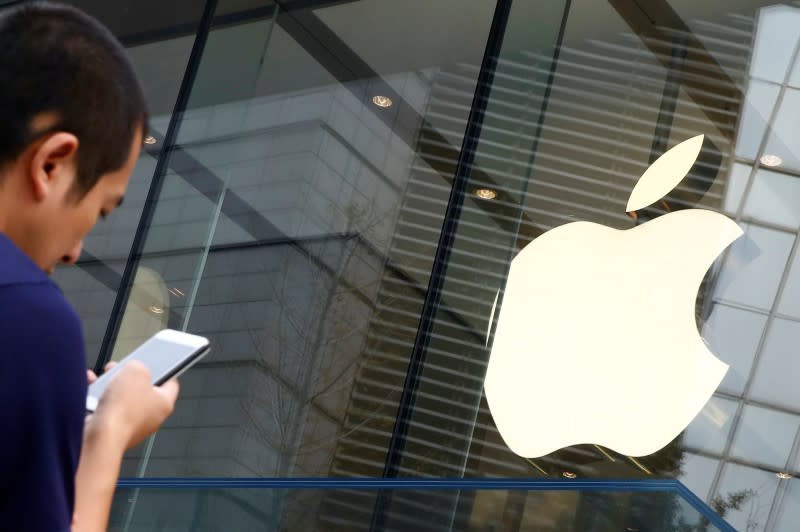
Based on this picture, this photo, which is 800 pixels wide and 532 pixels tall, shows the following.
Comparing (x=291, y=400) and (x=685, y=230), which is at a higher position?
(x=685, y=230)

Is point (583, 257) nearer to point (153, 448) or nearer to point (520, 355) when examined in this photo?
point (520, 355)

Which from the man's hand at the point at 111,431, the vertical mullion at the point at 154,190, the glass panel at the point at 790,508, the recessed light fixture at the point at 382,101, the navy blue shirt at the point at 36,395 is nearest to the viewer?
the navy blue shirt at the point at 36,395

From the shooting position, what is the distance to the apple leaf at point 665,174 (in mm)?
6422

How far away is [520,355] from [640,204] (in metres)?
1.00

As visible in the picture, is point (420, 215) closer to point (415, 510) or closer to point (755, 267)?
point (755, 267)

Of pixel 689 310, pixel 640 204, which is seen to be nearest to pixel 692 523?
pixel 689 310


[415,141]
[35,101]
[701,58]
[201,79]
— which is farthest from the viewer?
[201,79]

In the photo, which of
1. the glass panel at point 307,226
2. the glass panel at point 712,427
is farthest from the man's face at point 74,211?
the glass panel at point 307,226

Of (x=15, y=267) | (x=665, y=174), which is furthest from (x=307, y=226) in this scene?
(x=15, y=267)

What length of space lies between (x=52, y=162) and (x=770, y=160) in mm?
5495

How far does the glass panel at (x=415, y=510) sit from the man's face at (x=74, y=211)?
2985 millimetres

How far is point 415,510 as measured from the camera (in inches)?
169

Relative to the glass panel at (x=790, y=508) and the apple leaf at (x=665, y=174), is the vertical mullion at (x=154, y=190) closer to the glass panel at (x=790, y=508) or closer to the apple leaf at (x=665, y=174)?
the apple leaf at (x=665, y=174)

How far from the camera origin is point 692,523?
3.94 metres
